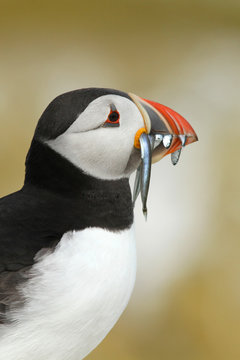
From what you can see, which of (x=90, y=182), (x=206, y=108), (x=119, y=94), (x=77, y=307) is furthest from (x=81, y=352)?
(x=206, y=108)

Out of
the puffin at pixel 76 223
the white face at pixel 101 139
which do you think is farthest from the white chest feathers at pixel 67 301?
the white face at pixel 101 139

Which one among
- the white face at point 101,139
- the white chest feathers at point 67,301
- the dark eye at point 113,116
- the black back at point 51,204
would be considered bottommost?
the white chest feathers at point 67,301

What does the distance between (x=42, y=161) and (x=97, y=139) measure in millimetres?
97

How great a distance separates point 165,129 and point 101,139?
3.9 inches

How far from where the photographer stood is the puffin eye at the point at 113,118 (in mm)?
823

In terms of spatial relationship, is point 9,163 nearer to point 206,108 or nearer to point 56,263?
point 206,108

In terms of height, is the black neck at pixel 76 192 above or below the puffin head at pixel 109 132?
below

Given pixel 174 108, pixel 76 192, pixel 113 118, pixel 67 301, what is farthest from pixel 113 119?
pixel 174 108

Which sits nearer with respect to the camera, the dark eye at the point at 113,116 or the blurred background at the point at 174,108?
the dark eye at the point at 113,116

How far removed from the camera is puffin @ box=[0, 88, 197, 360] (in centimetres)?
80

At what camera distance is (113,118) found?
2.71 ft

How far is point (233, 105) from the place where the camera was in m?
2.30

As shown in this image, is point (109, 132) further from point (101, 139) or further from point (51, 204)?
point (51, 204)

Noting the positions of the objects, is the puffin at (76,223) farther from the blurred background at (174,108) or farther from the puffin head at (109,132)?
the blurred background at (174,108)
